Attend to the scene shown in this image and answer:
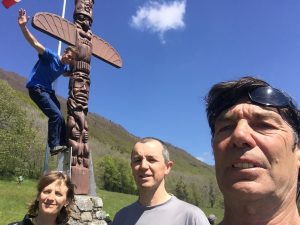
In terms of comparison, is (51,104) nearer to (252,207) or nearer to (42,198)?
(42,198)

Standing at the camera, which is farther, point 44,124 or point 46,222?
point 44,124

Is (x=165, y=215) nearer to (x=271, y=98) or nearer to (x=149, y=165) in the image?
(x=149, y=165)

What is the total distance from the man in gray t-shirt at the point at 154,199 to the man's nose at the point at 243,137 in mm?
1305

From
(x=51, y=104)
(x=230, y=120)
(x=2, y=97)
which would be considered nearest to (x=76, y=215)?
(x=51, y=104)

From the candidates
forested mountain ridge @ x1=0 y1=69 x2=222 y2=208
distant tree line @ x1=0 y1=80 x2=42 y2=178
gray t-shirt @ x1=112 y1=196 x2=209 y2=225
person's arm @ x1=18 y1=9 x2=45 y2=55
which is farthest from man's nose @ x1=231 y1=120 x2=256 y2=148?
forested mountain ridge @ x1=0 y1=69 x2=222 y2=208

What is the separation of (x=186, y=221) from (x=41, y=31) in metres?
5.59

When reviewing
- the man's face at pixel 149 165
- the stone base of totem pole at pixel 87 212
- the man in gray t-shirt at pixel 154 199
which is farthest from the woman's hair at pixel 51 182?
the stone base of totem pole at pixel 87 212

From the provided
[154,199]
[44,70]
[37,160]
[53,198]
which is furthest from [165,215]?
[37,160]

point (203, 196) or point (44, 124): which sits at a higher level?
point (44, 124)

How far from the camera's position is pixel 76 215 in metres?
6.89

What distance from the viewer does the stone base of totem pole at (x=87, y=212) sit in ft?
22.5

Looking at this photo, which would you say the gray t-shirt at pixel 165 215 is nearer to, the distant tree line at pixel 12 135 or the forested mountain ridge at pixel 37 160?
the distant tree line at pixel 12 135

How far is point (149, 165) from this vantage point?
2.85 meters

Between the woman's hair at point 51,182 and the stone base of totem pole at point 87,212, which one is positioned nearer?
the woman's hair at point 51,182
